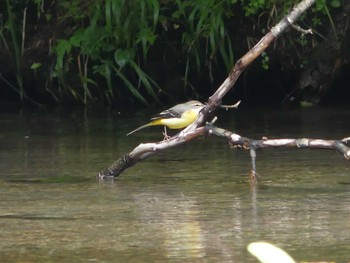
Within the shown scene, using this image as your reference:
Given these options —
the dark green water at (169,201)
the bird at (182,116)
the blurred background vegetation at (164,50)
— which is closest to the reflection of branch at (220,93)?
the dark green water at (169,201)

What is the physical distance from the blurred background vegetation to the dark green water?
3.31 ft

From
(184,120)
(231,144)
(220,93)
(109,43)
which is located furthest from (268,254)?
(109,43)

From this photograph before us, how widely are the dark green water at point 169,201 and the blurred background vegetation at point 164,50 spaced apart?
3.31 ft

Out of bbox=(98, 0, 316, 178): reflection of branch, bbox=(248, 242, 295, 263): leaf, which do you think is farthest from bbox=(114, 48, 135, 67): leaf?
bbox=(248, 242, 295, 263): leaf

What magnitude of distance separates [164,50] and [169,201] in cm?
409

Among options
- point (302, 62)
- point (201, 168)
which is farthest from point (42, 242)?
point (302, 62)

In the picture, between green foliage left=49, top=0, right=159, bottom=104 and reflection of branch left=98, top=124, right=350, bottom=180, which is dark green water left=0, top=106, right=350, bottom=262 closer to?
reflection of branch left=98, top=124, right=350, bottom=180

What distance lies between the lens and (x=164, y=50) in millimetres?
9031

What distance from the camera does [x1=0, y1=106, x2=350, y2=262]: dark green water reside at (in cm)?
→ 409

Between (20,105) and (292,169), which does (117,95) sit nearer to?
(20,105)

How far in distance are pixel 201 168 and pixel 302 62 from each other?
112 inches

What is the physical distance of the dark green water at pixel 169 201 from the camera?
409 centimetres

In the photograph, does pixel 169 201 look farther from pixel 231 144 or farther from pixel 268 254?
pixel 268 254

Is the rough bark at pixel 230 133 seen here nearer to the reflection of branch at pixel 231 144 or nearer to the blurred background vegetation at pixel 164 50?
the reflection of branch at pixel 231 144
